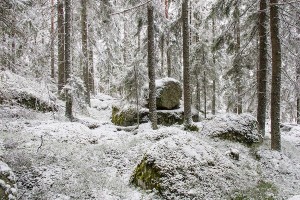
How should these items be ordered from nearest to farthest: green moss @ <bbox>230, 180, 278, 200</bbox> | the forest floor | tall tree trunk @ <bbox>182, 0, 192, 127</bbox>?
the forest floor < green moss @ <bbox>230, 180, 278, 200</bbox> < tall tree trunk @ <bbox>182, 0, 192, 127</bbox>

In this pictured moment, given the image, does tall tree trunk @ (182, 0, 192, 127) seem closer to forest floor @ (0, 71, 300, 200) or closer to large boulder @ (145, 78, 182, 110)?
forest floor @ (0, 71, 300, 200)

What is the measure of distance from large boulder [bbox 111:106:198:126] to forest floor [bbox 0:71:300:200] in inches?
180

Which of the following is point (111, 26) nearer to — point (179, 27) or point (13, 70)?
point (179, 27)

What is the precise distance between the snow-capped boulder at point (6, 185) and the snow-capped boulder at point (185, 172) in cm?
327

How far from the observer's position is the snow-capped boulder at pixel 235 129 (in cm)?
1224

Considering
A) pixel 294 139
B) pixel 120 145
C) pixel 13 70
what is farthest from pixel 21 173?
pixel 294 139

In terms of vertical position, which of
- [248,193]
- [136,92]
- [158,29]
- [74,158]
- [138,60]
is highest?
[158,29]

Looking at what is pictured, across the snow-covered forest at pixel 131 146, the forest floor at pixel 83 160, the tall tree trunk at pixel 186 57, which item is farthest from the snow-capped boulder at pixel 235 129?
the tall tree trunk at pixel 186 57

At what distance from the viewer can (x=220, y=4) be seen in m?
14.1

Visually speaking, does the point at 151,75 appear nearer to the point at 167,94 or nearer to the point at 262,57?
the point at 167,94

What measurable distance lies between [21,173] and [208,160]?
509 cm

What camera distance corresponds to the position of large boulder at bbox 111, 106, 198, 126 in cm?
1756

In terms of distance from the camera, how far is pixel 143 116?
58.0ft

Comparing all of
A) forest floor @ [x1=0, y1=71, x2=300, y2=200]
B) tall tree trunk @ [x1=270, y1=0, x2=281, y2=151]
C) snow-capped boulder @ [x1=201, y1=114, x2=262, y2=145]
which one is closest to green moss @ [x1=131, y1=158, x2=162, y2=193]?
forest floor @ [x1=0, y1=71, x2=300, y2=200]
